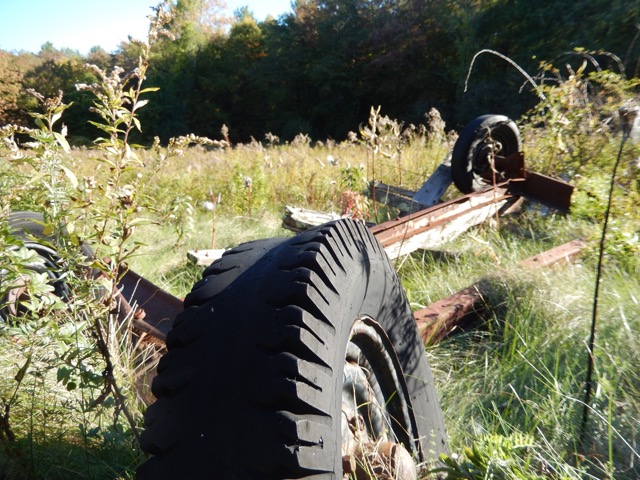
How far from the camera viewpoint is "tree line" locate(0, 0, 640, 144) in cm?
1919

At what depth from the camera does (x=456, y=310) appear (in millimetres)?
2742

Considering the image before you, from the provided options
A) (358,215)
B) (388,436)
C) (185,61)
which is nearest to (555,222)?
(358,215)

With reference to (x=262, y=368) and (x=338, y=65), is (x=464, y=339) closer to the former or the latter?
(x=262, y=368)

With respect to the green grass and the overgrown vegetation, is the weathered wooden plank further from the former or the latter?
the green grass

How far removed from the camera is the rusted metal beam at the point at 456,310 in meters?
2.58

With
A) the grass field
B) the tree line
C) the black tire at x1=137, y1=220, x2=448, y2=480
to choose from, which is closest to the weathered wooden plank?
the grass field

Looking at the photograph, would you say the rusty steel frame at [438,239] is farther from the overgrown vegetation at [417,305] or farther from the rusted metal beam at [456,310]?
the overgrown vegetation at [417,305]

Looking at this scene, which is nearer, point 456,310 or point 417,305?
point 456,310

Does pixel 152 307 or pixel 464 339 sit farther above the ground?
pixel 152 307

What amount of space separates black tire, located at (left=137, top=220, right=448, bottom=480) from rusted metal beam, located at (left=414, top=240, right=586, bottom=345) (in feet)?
3.18

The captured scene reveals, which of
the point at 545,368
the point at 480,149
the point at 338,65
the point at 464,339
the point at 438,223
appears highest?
the point at 338,65

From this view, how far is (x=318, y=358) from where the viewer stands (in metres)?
1.30

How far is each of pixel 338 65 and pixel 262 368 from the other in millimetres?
31157

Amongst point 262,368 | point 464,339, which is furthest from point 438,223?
point 262,368
